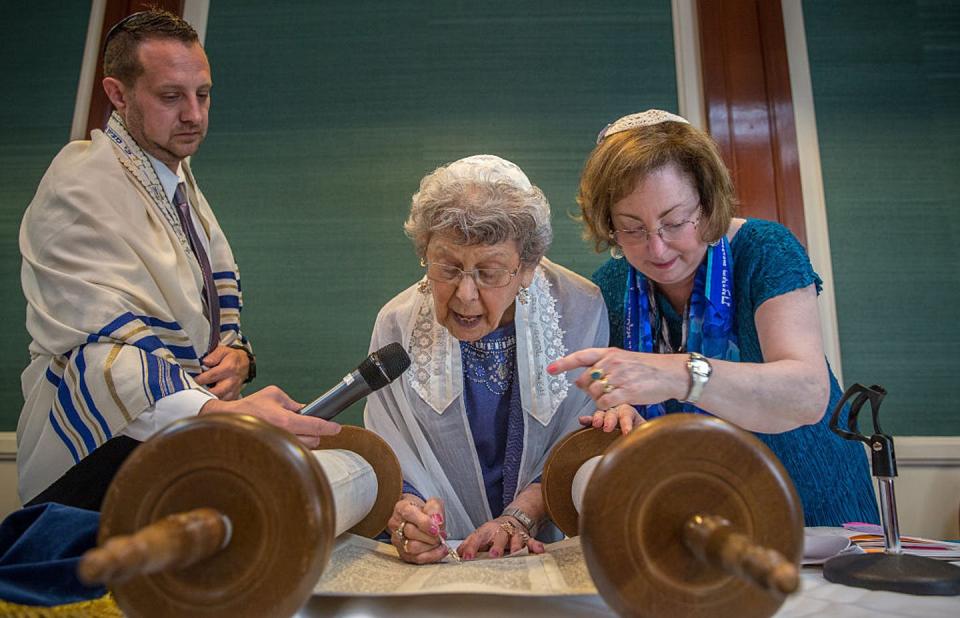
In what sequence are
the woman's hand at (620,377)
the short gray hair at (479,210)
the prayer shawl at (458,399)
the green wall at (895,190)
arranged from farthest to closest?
the green wall at (895,190) → the prayer shawl at (458,399) → the short gray hair at (479,210) → the woman's hand at (620,377)

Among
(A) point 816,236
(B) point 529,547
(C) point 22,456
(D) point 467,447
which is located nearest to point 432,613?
(B) point 529,547

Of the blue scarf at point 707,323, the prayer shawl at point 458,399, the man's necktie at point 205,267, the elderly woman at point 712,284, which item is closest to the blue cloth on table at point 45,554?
the prayer shawl at point 458,399

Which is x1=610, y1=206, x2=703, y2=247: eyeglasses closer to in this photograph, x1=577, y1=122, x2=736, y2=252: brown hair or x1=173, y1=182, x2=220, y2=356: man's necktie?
x1=577, y1=122, x2=736, y2=252: brown hair

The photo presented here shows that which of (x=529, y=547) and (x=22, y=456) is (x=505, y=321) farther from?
(x=22, y=456)

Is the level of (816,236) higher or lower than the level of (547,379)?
higher

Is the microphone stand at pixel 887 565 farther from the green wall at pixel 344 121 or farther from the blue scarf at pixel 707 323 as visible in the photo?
the green wall at pixel 344 121

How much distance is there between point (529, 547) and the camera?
165 centimetres

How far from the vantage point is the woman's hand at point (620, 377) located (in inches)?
54.3

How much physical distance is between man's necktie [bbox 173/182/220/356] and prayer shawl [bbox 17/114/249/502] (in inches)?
2.4

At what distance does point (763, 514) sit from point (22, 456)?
6.47ft

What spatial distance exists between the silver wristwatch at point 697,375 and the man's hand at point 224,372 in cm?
138

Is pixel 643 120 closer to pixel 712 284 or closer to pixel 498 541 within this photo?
pixel 712 284

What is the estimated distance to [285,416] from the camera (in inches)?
58.4

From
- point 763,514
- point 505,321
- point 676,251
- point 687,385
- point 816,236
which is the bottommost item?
point 763,514
